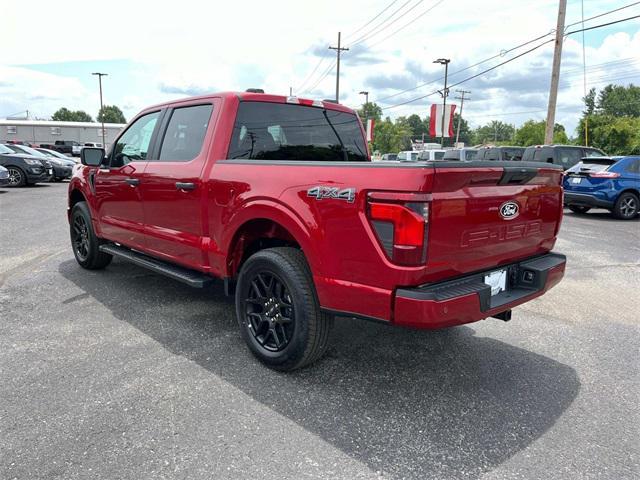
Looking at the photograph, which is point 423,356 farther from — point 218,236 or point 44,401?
point 44,401

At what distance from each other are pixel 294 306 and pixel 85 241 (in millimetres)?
3982

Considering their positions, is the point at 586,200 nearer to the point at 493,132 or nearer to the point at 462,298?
the point at 462,298

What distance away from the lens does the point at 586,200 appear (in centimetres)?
1204

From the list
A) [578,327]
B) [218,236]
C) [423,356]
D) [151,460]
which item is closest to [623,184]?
[578,327]

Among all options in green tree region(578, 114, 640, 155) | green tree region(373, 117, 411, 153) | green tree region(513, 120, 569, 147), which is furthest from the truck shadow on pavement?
green tree region(373, 117, 411, 153)

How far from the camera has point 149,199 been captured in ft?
15.0

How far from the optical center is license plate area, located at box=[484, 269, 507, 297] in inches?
121

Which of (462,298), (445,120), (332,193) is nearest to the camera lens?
(462,298)

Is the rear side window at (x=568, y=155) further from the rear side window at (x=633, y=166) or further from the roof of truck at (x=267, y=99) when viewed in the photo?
the roof of truck at (x=267, y=99)

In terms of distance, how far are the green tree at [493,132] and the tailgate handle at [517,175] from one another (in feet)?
535

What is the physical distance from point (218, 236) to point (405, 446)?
6.65ft

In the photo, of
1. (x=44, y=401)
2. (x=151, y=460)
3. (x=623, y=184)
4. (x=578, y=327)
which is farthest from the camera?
(x=623, y=184)

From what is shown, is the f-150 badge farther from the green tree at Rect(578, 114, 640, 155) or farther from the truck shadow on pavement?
the green tree at Rect(578, 114, 640, 155)

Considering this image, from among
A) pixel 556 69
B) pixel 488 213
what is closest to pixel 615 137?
pixel 556 69
